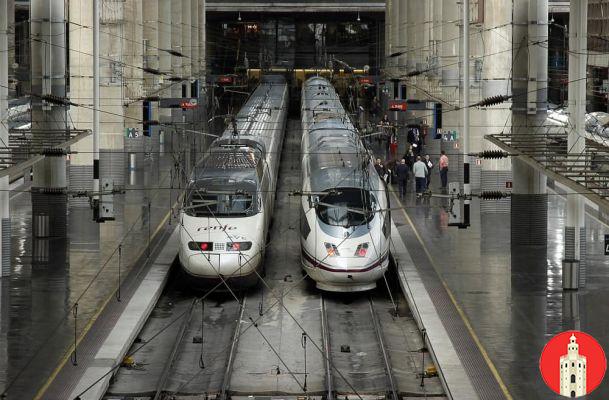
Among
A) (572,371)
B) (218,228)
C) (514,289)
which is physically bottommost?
(514,289)

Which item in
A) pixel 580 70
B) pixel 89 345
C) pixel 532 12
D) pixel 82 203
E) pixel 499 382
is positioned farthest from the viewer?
pixel 82 203

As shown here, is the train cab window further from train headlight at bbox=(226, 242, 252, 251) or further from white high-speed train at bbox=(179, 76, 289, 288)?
train headlight at bbox=(226, 242, 252, 251)

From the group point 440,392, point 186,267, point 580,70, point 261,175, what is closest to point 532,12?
point 580,70

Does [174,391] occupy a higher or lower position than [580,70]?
lower

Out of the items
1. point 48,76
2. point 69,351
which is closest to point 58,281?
point 48,76

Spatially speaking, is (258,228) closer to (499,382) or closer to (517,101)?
(517,101)

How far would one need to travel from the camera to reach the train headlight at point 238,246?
33.9 meters

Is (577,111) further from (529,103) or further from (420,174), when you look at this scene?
(420,174)

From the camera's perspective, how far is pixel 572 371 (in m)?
16.3

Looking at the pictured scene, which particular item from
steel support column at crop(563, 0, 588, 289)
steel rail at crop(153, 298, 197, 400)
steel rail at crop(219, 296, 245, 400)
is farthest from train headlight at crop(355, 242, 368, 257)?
steel support column at crop(563, 0, 588, 289)

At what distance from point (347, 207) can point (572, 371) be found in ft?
60.2

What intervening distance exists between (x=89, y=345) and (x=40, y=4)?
1371cm

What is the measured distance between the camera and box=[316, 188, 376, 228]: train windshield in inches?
1345

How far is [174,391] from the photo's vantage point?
25.7m
